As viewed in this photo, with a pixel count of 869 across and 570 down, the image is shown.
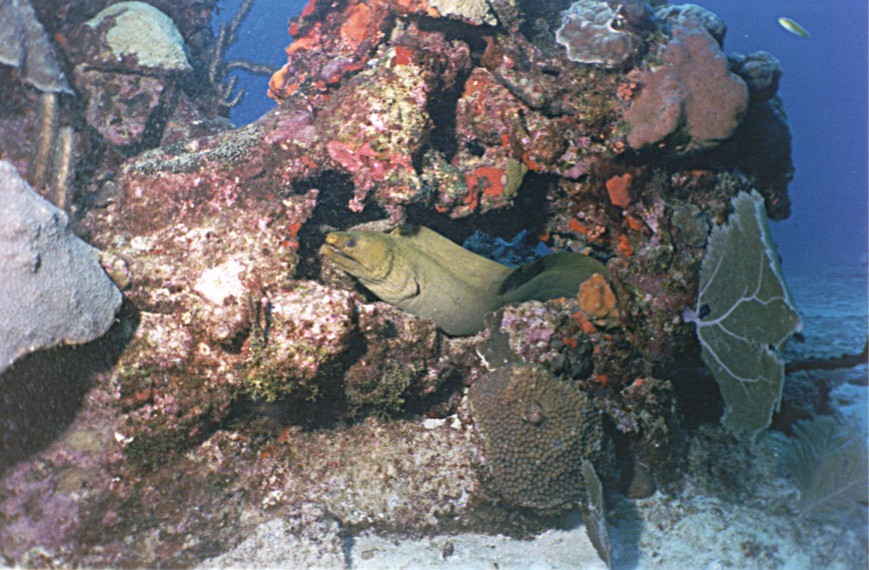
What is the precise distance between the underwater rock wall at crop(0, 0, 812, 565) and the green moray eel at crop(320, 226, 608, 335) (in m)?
0.23

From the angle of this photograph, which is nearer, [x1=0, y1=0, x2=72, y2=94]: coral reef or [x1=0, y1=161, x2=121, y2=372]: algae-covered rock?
[x1=0, y1=161, x2=121, y2=372]: algae-covered rock

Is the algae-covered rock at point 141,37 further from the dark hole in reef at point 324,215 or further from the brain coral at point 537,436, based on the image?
the brain coral at point 537,436

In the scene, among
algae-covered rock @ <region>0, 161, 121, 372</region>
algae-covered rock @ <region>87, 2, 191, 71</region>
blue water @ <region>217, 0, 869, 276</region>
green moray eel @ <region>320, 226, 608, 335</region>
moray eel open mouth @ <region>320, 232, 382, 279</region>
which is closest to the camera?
algae-covered rock @ <region>0, 161, 121, 372</region>

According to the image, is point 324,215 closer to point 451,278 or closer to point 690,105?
point 451,278

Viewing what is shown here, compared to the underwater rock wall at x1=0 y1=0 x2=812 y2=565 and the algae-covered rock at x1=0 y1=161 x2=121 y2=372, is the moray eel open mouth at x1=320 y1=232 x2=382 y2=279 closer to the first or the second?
the underwater rock wall at x1=0 y1=0 x2=812 y2=565

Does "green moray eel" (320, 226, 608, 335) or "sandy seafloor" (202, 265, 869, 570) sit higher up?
"green moray eel" (320, 226, 608, 335)

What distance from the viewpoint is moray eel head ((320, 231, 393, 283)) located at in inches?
138

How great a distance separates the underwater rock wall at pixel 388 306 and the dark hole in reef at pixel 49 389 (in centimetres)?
7

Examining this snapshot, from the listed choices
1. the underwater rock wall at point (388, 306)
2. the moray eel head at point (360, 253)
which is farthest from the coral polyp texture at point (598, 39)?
the moray eel head at point (360, 253)

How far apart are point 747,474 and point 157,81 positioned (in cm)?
734

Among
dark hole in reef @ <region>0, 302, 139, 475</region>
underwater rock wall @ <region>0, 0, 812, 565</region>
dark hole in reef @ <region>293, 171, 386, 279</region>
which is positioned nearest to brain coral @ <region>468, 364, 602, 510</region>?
underwater rock wall @ <region>0, 0, 812, 565</region>

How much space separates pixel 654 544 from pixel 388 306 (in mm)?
2626

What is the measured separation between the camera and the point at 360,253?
3504 mm

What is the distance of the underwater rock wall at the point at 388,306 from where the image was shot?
9.77 feet
